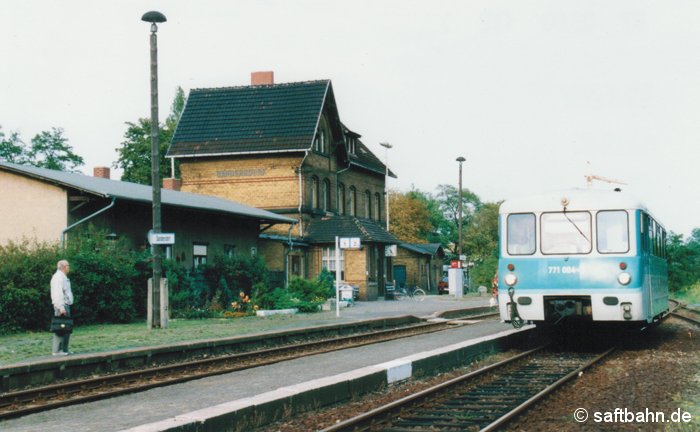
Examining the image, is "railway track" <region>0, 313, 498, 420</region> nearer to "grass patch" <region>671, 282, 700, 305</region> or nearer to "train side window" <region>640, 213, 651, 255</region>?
"train side window" <region>640, 213, 651, 255</region>

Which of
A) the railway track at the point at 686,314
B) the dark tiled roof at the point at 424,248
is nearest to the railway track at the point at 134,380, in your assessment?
the railway track at the point at 686,314

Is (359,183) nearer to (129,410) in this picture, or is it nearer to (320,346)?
(320,346)

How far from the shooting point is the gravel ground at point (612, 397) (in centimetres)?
894

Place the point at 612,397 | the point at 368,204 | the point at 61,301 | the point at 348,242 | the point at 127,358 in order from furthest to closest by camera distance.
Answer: the point at 368,204
the point at 348,242
the point at 61,301
the point at 127,358
the point at 612,397

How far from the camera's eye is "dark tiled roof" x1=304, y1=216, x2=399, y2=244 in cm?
4325

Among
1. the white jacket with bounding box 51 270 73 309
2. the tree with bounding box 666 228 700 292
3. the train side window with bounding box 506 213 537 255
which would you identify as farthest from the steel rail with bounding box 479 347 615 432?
the tree with bounding box 666 228 700 292

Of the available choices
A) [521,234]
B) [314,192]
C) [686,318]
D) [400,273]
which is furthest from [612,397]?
[400,273]

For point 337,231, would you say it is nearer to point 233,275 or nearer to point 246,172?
point 246,172

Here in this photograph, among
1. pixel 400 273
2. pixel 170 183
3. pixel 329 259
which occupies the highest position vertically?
pixel 170 183

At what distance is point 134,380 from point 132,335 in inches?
253

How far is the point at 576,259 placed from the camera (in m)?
15.9

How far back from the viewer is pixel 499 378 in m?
12.7

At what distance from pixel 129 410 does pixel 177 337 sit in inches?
345

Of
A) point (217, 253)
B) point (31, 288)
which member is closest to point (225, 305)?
point (217, 253)
